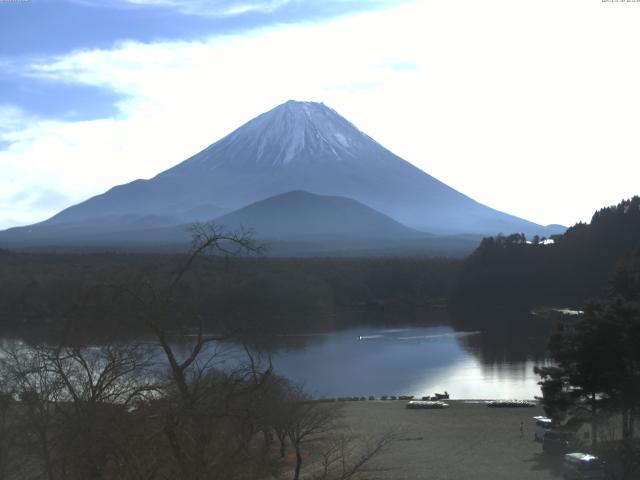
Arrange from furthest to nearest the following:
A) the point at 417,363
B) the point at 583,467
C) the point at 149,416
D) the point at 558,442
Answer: the point at 417,363
the point at 558,442
the point at 583,467
the point at 149,416

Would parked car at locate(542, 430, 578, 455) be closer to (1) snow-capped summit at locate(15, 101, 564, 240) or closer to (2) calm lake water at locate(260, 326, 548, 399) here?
(2) calm lake water at locate(260, 326, 548, 399)

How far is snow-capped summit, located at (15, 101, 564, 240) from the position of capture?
100 meters

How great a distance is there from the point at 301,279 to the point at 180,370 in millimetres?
31649

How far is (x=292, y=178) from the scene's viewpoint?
103562 millimetres

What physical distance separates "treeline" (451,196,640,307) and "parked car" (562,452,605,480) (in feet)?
85.5

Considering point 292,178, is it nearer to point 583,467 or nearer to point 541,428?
point 541,428

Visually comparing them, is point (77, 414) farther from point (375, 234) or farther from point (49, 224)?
point (49, 224)

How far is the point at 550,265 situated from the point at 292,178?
6934 cm

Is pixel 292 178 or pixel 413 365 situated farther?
pixel 292 178

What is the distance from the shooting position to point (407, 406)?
14078mm

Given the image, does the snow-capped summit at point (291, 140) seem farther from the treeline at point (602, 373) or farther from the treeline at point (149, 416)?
the treeline at point (149, 416)

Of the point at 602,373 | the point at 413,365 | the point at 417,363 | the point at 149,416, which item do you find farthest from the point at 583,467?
the point at 417,363

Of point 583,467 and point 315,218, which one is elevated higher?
point 315,218

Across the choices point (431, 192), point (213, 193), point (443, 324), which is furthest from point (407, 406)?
point (431, 192)
